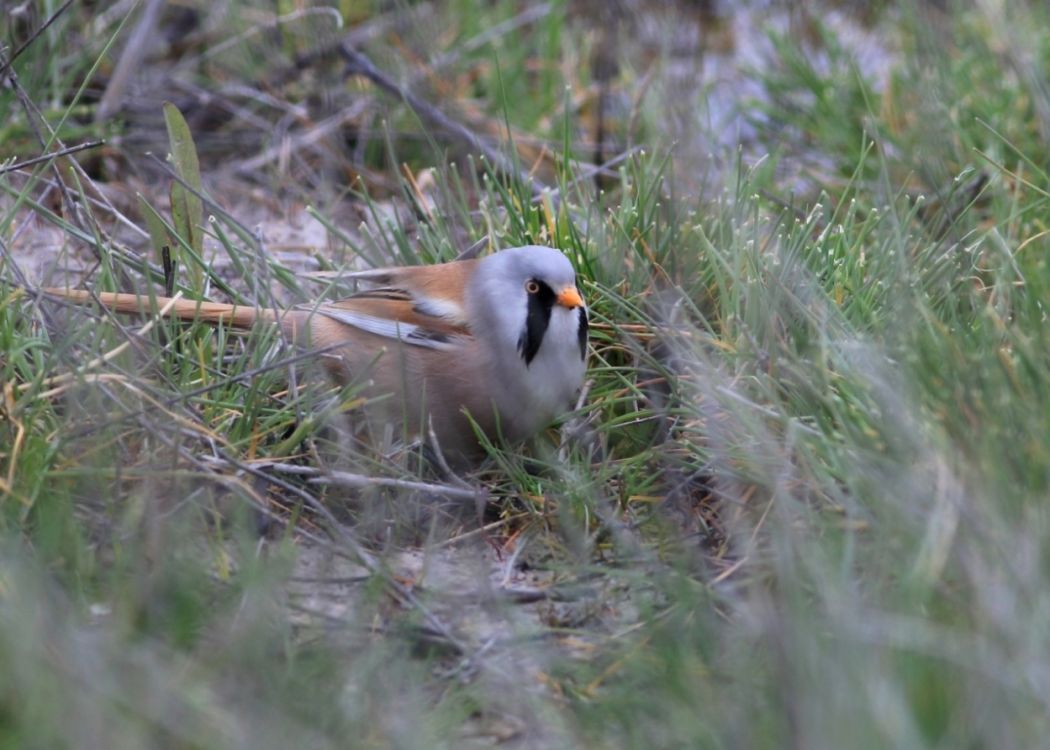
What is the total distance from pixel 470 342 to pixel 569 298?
11.8 inches

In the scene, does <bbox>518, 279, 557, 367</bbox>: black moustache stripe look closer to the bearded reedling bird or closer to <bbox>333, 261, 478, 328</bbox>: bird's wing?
the bearded reedling bird

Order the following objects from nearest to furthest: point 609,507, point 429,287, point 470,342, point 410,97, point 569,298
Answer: point 609,507, point 569,298, point 470,342, point 429,287, point 410,97

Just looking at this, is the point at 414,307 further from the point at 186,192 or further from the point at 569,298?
the point at 186,192

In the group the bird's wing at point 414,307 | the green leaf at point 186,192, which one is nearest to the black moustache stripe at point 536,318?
the bird's wing at point 414,307

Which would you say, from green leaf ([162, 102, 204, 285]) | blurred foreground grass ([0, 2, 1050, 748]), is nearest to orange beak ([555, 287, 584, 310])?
blurred foreground grass ([0, 2, 1050, 748])

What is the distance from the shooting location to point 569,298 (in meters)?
3.23

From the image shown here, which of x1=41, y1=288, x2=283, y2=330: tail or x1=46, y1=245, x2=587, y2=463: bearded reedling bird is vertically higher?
x1=41, y1=288, x2=283, y2=330: tail

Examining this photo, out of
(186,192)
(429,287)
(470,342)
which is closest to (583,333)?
(470,342)

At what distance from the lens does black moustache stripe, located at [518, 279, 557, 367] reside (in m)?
3.27

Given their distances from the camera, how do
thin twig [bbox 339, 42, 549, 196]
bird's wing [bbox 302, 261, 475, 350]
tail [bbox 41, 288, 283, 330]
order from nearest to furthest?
tail [bbox 41, 288, 283, 330]
bird's wing [bbox 302, 261, 475, 350]
thin twig [bbox 339, 42, 549, 196]

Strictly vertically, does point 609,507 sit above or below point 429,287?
below

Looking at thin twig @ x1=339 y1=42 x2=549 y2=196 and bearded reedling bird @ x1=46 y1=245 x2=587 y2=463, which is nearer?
bearded reedling bird @ x1=46 y1=245 x2=587 y2=463

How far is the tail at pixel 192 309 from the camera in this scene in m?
3.18

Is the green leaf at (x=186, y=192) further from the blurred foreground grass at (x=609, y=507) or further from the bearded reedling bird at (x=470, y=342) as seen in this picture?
the bearded reedling bird at (x=470, y=342)
